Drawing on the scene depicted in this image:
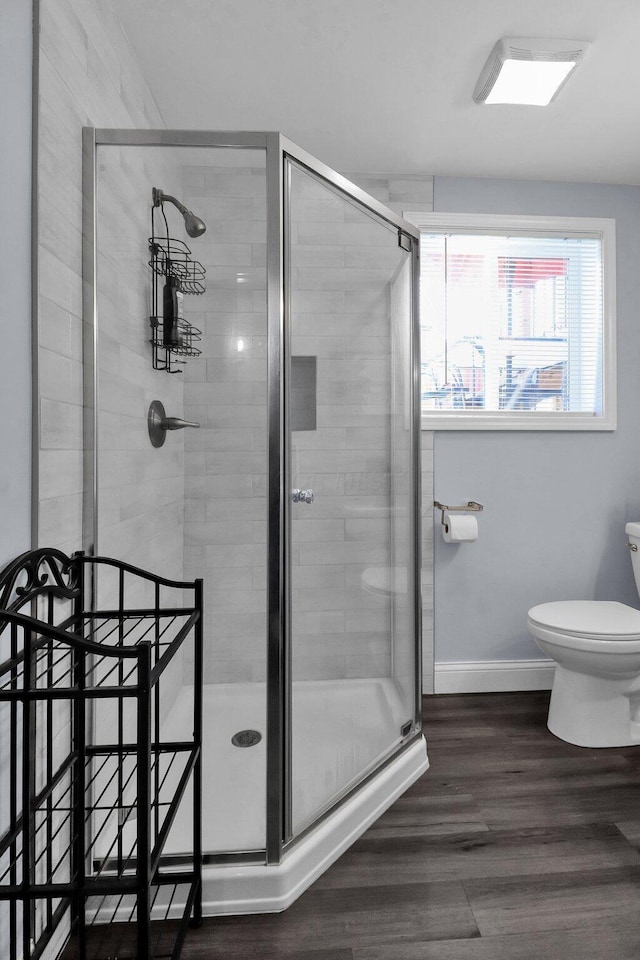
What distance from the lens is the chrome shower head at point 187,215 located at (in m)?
1.41

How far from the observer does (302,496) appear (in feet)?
5.05

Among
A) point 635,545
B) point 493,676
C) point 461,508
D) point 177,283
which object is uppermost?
point 177,283

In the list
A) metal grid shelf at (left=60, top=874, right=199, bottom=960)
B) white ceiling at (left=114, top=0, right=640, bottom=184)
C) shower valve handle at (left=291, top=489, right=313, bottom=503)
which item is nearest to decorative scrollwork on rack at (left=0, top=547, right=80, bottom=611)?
shower valve handle at (left=291, top=489, right=313, bottom=503)

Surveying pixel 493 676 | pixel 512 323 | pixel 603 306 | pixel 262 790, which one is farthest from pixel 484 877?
pixel 603 306

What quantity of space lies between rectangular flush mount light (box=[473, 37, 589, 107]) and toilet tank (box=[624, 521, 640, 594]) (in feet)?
5.60

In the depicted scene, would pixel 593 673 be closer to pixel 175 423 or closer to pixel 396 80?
pixel 175 423

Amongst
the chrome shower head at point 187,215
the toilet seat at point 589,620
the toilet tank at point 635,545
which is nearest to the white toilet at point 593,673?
the toilet seat at point 589,620

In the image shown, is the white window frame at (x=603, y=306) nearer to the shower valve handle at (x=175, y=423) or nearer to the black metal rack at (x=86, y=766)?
the shower valve handle at (x=175, y=423)

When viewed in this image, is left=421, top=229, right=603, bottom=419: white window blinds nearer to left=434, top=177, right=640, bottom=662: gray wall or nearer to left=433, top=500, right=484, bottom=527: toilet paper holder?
left=434, top=177, right=640, bottom=662: gray wall

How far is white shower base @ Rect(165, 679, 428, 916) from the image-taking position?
1.41m

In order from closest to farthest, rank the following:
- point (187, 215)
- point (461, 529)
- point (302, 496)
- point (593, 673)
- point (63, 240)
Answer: point (63, 240) → point (187, 215) → point (302, 496) → point (593, 673) → point (461, 529)

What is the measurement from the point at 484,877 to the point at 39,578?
1.34 m

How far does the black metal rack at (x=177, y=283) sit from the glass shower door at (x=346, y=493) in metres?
0.24

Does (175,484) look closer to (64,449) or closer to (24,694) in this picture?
(64,449)
